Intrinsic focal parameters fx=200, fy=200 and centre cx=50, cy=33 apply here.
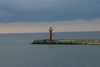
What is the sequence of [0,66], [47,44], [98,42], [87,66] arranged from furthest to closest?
[47,44] → [98,42] → [0,66] → [87,66]

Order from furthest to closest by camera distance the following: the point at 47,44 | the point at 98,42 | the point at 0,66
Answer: the point at 47,44, the point at 98,42, the point at 0,66

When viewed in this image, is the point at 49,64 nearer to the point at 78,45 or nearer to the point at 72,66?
the point at 72,66

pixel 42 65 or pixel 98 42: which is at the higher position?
pixel 98 42

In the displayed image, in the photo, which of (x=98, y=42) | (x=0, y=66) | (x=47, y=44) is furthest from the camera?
(x=47, y=44)

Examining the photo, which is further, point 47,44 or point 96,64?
point 47,44

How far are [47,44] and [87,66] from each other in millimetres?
36325

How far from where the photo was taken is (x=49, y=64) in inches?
1307

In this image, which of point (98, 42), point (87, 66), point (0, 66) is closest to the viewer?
point (87, 66)

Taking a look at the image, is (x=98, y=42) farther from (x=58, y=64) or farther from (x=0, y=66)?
(x=0, y=66)

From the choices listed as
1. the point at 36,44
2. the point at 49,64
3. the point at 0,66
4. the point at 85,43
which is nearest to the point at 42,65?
the point at 49,64

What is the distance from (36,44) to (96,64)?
1531 inches

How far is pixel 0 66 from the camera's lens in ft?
108

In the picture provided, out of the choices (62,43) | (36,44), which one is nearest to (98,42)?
(62,43)

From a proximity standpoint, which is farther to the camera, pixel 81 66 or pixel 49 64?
pixel 49 64
